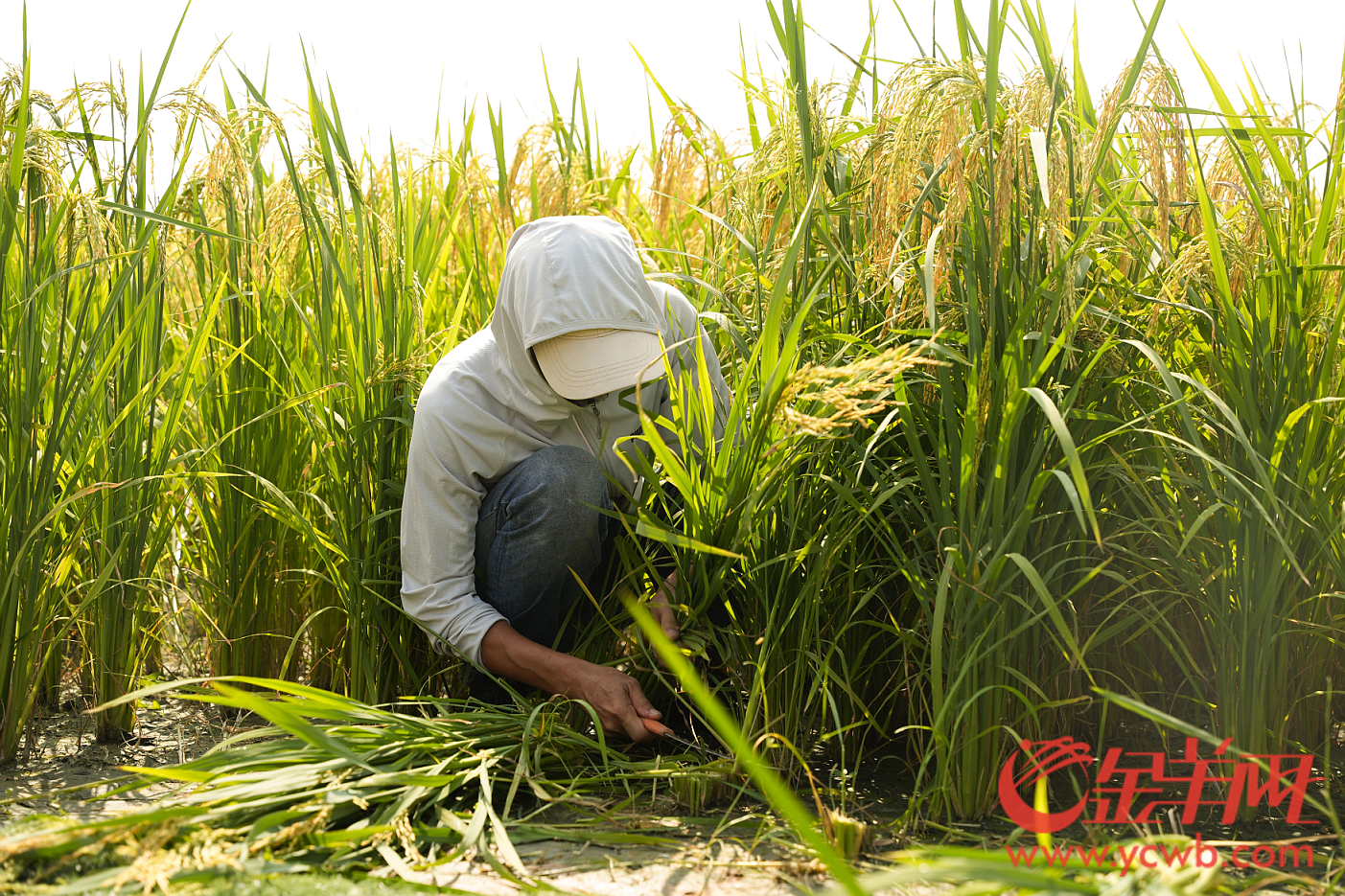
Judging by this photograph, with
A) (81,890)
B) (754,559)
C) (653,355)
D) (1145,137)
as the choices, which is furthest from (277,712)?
(1145,137)

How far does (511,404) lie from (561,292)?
0.32 meters

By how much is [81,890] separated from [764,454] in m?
1.07

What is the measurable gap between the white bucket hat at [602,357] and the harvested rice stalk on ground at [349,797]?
60 centimetres

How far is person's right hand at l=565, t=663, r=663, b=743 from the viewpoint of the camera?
169 centimetres

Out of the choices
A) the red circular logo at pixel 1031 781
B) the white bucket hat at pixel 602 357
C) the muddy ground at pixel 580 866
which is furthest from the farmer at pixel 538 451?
the red circular logo at pixel 1031 781

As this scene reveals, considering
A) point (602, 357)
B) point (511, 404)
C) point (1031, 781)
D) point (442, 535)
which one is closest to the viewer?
point (1031, 781)

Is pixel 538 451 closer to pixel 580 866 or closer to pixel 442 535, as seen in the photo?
pixel 442 535

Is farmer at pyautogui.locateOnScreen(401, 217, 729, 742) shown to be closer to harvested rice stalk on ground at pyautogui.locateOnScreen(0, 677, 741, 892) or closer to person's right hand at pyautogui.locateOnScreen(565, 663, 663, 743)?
person's right hand at pyautogui.locateOnScreen(565, 663, 663, 743)

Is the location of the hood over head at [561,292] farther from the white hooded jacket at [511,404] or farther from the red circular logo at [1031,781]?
the red circular logo at [1031,781]

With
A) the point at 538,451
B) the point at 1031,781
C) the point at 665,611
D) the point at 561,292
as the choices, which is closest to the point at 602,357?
the point at 561,292

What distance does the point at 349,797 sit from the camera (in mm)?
1384

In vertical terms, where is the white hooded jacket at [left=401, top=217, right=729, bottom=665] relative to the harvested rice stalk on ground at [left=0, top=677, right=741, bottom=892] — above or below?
above

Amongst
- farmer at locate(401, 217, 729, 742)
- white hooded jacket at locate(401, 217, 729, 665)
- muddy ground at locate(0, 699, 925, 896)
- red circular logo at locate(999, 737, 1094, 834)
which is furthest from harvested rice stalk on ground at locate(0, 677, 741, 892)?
red circular logo at locate(999, 737, 1094, 834)

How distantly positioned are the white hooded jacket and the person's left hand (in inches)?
7.9
